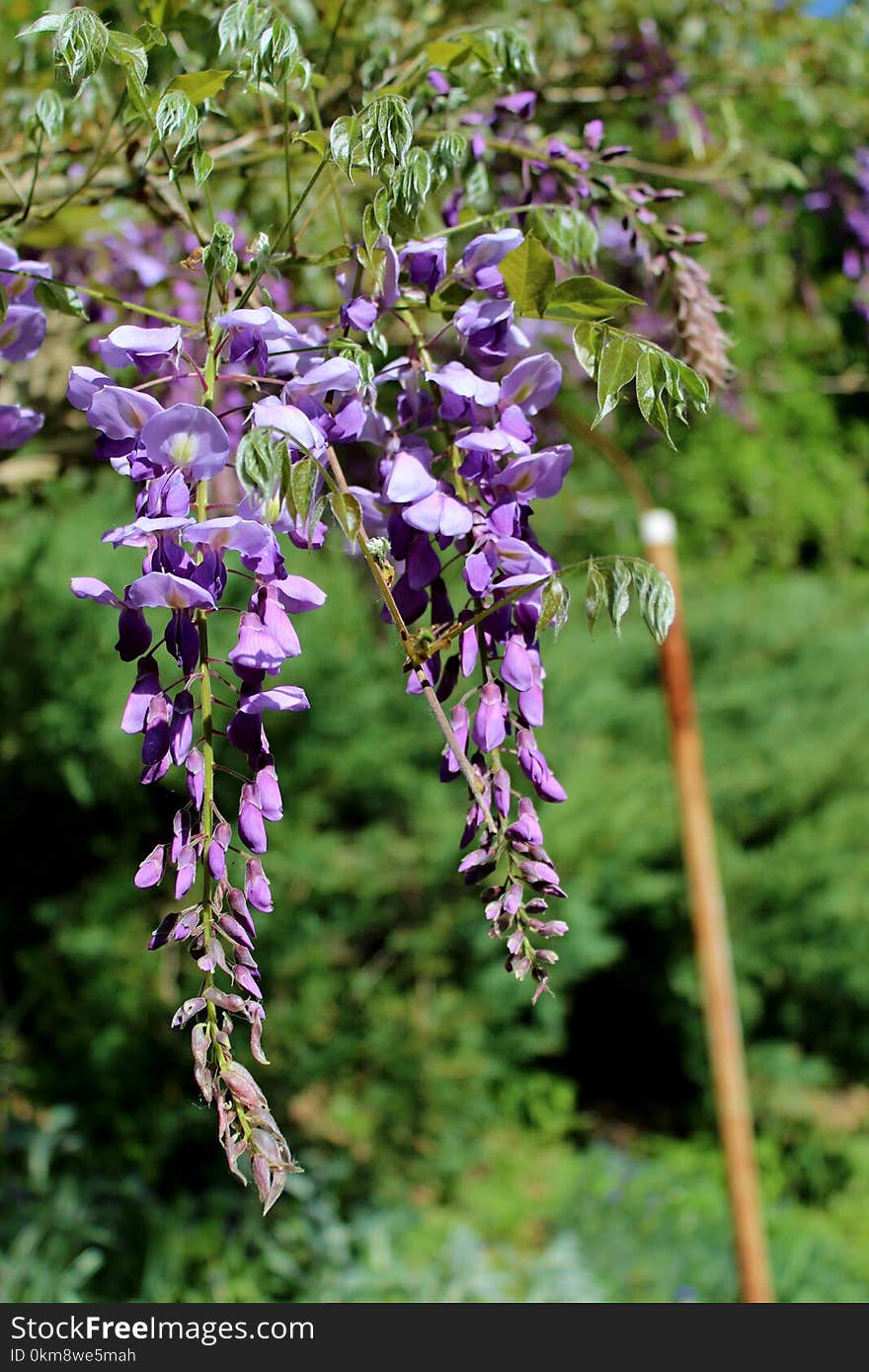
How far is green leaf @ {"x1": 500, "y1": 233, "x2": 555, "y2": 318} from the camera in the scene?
0.66m

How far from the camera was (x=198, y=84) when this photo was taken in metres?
0.70

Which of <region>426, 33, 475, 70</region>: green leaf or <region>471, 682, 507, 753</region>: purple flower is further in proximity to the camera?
<region>426, 33, 475, 70</region>: green leaf

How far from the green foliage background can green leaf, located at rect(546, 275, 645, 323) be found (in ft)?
4.67

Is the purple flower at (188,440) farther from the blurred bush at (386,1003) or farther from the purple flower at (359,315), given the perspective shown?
the blurred bush at (386,1003)

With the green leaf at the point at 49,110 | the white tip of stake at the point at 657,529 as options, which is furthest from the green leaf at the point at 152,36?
the white tip of stake at the point at 657,529

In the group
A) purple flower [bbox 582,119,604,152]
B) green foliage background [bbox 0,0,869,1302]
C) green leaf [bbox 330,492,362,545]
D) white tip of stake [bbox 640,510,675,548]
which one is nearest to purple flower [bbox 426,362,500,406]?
green leaf [bbox 330,492,362,545]

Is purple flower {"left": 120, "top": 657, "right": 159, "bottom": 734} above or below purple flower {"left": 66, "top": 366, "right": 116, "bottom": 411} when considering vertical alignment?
below

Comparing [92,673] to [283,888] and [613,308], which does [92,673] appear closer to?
[283,888]

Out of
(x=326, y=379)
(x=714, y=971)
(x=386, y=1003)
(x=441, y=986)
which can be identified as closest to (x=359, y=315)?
(x=326, y=379)

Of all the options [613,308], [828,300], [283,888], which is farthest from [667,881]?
[613,308]

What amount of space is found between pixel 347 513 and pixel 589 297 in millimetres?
219

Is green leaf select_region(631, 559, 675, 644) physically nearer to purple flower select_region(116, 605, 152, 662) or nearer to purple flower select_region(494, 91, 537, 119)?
purple flower select_region(116, 605, 152, 662)

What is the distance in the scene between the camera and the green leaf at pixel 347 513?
590mm

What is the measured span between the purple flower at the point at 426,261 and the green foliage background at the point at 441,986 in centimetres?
143
